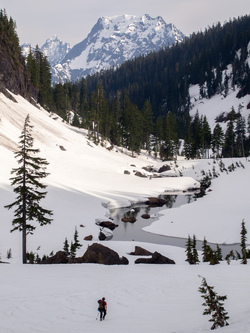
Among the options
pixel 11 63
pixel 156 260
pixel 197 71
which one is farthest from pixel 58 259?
pixel 197 71

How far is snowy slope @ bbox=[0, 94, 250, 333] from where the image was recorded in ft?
35.3

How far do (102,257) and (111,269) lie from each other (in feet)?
6.33

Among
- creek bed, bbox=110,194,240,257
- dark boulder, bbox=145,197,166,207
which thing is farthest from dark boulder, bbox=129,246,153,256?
dark boulder, bbox=145,197,166,207

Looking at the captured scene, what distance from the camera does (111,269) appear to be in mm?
18641

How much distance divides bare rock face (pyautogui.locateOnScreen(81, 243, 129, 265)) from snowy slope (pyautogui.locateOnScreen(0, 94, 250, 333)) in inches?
37.0

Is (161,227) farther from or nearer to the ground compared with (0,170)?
nearer to the ground

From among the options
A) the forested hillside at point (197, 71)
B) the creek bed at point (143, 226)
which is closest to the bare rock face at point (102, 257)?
the creek bed at point (143, 226)

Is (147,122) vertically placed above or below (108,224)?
above

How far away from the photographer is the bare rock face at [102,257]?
793 inches

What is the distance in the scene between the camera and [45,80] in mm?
92938

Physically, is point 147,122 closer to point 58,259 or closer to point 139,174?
point 139,174

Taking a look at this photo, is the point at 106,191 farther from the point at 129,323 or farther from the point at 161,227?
the point at 129,323

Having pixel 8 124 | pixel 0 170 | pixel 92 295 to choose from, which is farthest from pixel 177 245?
pixel 8 124

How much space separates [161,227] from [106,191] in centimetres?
1567
